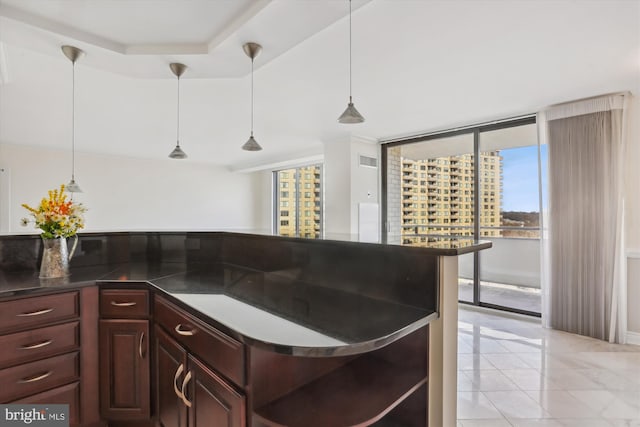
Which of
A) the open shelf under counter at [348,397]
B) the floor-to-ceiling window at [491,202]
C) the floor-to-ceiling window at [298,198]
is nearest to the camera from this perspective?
the open shelf under counter at [348,397]

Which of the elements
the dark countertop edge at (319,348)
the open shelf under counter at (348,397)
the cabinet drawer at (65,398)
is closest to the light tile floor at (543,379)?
the open shelf under counter at (348,397)

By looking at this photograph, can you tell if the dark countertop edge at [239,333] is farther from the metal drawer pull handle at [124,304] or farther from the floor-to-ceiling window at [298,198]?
the floor-to-ceiling window at [298,198]

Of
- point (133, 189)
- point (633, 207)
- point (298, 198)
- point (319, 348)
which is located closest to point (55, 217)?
point (319, 348)

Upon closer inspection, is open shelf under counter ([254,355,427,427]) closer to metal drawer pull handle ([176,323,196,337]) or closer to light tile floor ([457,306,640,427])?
metal drawer pull handle ([176,323,196,337])

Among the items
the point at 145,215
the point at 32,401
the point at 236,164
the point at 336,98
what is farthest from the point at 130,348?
the point at 236,164

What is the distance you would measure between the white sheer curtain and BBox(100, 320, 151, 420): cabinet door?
3.89 metres

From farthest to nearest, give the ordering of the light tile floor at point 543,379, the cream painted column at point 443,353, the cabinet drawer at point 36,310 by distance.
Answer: the light tile floor at point 543,379 < the cabinet drawer at point 36,310 < the cream painted column at point 443,353

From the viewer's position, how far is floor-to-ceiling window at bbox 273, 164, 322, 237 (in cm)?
724

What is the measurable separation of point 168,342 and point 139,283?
0.40 m

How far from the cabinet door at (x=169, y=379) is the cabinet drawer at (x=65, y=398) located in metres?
0.42

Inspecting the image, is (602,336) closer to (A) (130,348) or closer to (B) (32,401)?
(A) (130,348)

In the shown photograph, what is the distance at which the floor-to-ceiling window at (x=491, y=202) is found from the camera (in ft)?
13.5

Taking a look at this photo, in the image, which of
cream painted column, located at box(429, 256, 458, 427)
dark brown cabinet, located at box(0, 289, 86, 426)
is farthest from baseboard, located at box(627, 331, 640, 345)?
dark brown cabinet, located at box(0, 289, 86, 426)

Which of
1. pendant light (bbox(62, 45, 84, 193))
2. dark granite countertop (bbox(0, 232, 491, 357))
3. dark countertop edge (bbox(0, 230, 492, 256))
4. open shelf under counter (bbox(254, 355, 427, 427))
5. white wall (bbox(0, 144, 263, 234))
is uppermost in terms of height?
pendant light (bbox(62, 45, 84, 193))
